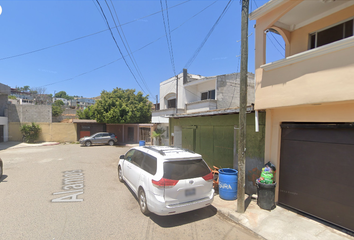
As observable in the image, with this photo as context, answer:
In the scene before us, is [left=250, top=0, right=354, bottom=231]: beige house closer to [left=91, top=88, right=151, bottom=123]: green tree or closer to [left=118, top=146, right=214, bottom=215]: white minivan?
[left=118, top=146, right=214, bottom=215]: white minivan

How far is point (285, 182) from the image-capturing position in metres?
5.21

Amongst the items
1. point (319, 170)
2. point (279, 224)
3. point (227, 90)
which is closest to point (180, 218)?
point (279, 224)

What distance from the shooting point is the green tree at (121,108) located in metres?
21.3

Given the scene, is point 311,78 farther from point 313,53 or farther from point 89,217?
point 89,217

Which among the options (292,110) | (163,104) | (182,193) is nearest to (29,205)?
(182,193)

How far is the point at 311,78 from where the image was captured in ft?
14.2

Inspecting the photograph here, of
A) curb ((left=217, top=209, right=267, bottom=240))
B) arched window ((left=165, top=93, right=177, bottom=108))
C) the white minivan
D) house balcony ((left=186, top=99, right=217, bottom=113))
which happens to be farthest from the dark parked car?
curb ((left=217, top=209, right=267, bottom=240))

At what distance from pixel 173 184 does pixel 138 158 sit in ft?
6.39

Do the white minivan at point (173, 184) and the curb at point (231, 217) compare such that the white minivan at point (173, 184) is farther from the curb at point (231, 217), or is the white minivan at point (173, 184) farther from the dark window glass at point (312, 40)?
the dark window glass at point (312, 40)

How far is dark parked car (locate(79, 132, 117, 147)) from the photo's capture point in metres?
19.3

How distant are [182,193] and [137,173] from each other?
1648mm

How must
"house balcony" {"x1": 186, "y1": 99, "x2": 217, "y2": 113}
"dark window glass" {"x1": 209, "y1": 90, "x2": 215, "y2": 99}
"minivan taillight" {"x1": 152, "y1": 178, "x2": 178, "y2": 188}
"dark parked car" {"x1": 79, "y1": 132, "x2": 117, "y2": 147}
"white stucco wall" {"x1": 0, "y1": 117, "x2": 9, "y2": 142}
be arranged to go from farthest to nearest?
"white stucco wall" {"x1": 0, "y1": 117, "x2": 9, "y2": 142}
"dark parked car" {"x1": 79, "y1": 132, "x2": 117, "y2": 147}
"dark window glass" {"x1": 209, "y1": 90, "x2": 215, "y2": 99}
"house balcony" {"x1": 186, "y1": 99, "x2": 217, "y2": 113}
"minivan taillight" {"x1": 152, "y1": 178, "x2": 178, "y2": 188}

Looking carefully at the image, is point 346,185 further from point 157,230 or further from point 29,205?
point 29,205

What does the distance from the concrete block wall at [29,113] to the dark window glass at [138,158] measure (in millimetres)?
22703
